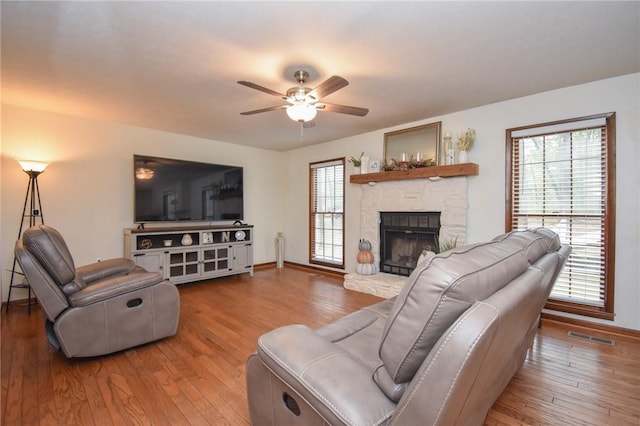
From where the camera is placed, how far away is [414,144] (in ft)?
13.4

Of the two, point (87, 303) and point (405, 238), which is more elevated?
point (405, 238)

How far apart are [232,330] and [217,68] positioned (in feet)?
7.77

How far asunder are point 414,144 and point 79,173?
14.7ft

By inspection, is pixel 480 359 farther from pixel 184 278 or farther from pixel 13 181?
pixel 13 181

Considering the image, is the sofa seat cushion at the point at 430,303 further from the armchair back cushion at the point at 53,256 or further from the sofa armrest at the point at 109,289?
the armchair back cushion at the point at 53,256

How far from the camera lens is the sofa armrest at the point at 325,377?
0.93m

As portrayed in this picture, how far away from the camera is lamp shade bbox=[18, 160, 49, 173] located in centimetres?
321

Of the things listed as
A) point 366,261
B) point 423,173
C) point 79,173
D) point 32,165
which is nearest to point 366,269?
point 366,261

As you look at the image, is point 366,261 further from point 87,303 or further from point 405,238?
point 87,303

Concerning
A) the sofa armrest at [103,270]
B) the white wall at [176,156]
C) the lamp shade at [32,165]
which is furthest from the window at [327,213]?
the lamp shade at [32,165]

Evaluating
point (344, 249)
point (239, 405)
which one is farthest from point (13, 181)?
point (344, 249)

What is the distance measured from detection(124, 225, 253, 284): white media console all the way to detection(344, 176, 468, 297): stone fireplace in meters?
1.85

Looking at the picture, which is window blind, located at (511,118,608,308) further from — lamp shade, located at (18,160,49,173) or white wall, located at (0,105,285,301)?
lamp shade, located at (18,160,49,173)

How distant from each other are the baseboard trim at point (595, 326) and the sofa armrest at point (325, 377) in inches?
118
